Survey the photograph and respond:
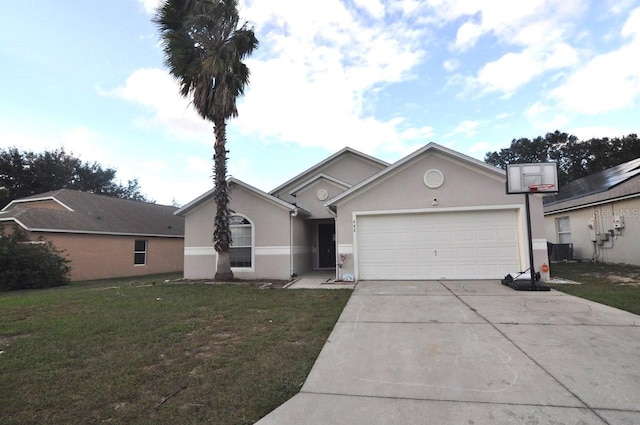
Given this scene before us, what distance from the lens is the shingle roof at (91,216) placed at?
55.0ft

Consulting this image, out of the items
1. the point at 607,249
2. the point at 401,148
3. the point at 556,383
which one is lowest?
the point at 556,383

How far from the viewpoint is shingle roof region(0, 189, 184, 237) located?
16759mm

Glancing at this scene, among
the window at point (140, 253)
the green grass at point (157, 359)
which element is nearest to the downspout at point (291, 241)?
the green grass at point (157, 359)

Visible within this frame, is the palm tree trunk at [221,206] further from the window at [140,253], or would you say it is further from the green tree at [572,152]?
the green tree at [572,152]

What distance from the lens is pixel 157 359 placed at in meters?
4.46

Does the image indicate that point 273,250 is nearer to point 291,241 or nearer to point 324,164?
point 291,241

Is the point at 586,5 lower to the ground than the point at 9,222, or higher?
higher

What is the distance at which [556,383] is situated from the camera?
3578 millimetres

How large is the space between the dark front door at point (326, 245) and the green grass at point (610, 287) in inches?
373

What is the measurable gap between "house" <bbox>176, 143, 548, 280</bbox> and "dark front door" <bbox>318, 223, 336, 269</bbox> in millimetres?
3243

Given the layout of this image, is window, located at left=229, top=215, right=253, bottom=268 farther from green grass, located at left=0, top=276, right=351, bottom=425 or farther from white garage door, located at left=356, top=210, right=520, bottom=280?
green grass, located at left=0, top=276, right=351, bottom=425

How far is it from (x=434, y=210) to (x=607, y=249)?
34.1 feet

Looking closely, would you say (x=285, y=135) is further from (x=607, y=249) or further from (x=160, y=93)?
(x=607, y=249)

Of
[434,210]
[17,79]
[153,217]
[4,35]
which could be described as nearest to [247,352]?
[434,210]
